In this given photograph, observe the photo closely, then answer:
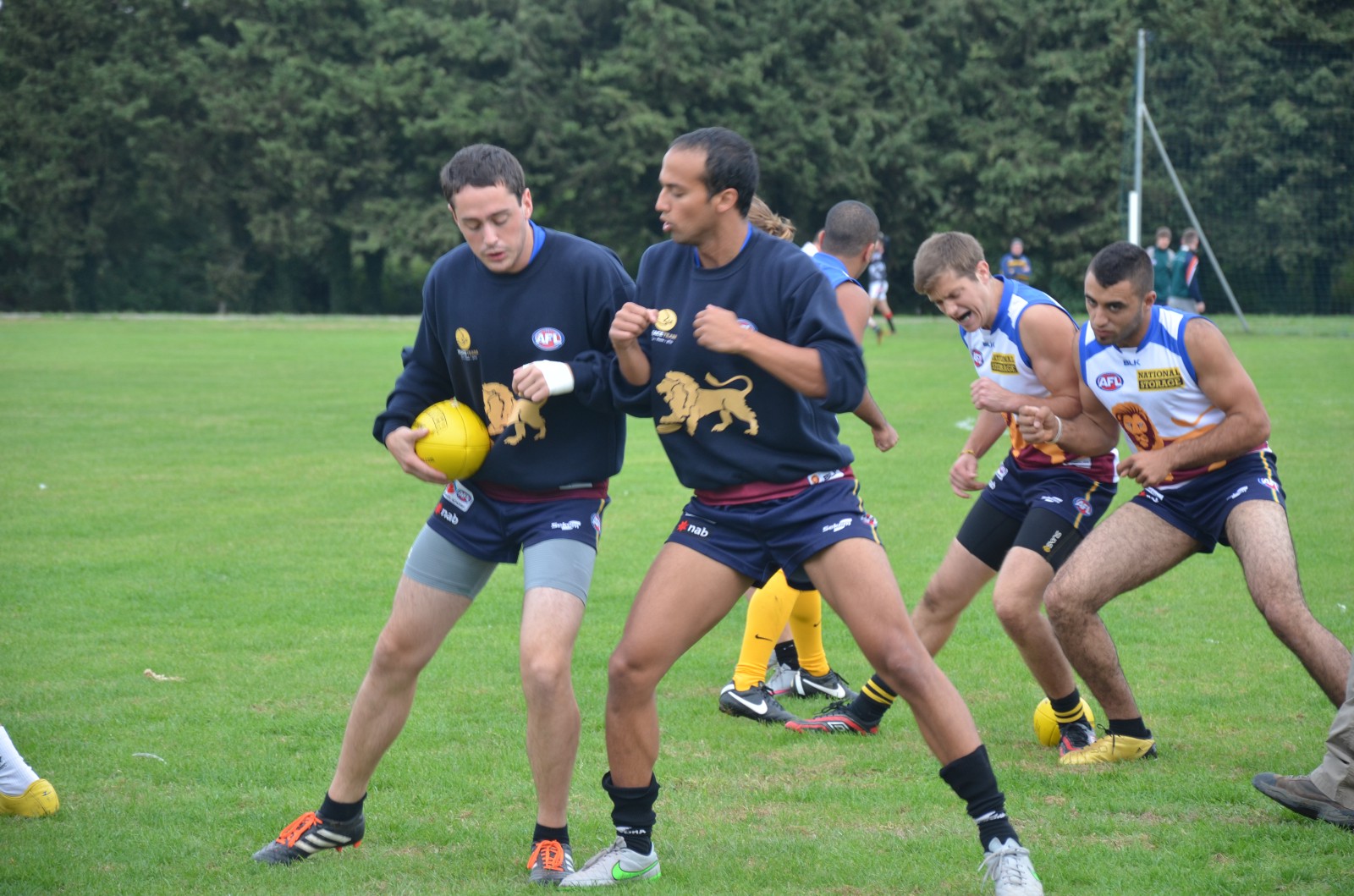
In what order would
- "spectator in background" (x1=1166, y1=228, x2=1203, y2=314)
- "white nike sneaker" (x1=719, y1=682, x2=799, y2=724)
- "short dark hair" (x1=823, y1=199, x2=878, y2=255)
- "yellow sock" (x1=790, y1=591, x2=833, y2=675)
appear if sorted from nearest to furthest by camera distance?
"white nike sneaker" (x1=719, y1=682, x2=799, y2=724) → "yellow sock" (x1=790, y1=591, x2=833, y2=675) → "short dark hair" (x1=823, y1=199, x2=878, y2=255) → "spectator in background" (x1=1166, y1=228, x2=1203, y2=314)

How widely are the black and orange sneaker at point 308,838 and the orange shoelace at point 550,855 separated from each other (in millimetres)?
705

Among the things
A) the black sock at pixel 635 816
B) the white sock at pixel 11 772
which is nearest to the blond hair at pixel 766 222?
the black sock at pixel 635 816

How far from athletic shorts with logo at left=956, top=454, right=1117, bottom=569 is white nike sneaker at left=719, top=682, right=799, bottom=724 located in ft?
3.92

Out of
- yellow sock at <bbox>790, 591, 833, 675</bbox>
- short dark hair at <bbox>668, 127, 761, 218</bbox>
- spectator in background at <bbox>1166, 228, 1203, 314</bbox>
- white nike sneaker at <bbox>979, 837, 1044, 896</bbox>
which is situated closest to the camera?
white nike sneaker at <bbox>979, 837, 1044, 896</bbox>

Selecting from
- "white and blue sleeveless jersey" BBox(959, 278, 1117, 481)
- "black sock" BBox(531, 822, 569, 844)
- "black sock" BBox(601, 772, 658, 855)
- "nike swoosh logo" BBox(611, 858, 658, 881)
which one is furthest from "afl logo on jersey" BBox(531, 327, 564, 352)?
"white and blue sleeveless jersey" BBox(959, 278, 1117, 481)

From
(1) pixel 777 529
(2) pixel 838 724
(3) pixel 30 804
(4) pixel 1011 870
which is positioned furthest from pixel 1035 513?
(3) pixel 30 804

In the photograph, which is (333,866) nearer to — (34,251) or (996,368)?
(996,368)

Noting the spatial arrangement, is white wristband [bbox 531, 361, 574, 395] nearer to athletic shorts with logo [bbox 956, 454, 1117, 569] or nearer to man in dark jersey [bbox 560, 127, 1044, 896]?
man in dark jersey [bbox 560, 127, 1044, 896]

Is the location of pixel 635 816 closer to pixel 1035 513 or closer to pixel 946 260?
pixel 1035 513

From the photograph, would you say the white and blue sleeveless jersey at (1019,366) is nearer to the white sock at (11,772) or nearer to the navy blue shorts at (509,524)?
the navy blue shorts at (509,524)

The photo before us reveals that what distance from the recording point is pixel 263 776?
18.1ft

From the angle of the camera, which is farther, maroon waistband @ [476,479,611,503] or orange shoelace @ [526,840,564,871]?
maroon waistband @ [476,479,611,503]

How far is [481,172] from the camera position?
4410mm

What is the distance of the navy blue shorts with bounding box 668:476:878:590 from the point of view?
430cm
